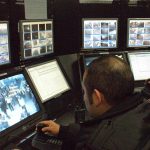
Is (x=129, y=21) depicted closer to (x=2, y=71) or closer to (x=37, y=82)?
(x=37, y=82)

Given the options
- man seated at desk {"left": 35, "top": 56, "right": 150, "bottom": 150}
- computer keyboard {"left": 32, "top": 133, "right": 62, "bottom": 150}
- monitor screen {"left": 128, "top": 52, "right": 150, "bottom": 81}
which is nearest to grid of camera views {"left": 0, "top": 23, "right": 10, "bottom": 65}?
computer keyboard {"left": 32, "top": 133, "right": 62, "bottom": 150}

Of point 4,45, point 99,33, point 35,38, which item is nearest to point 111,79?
point 4,45

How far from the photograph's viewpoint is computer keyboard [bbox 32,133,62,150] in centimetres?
192

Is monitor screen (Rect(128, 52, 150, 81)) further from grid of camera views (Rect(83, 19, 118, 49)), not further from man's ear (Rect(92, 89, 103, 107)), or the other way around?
man's ear (Rect(92, 89, 103, 107))

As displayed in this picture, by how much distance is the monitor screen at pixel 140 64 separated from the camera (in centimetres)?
338

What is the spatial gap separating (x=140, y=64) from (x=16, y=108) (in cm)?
161

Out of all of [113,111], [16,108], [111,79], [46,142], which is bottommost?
[46,142]

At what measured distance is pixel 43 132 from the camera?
194 cm

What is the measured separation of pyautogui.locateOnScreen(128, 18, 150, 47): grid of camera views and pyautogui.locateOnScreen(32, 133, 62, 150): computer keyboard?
1719 millimetres

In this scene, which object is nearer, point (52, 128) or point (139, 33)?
point (52, 128)

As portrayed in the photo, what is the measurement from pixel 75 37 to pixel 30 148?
136cm

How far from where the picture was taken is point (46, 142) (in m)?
1.95

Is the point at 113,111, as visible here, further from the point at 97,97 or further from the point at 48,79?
the point at 48,79

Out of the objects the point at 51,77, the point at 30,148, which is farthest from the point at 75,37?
the point at 30,148
